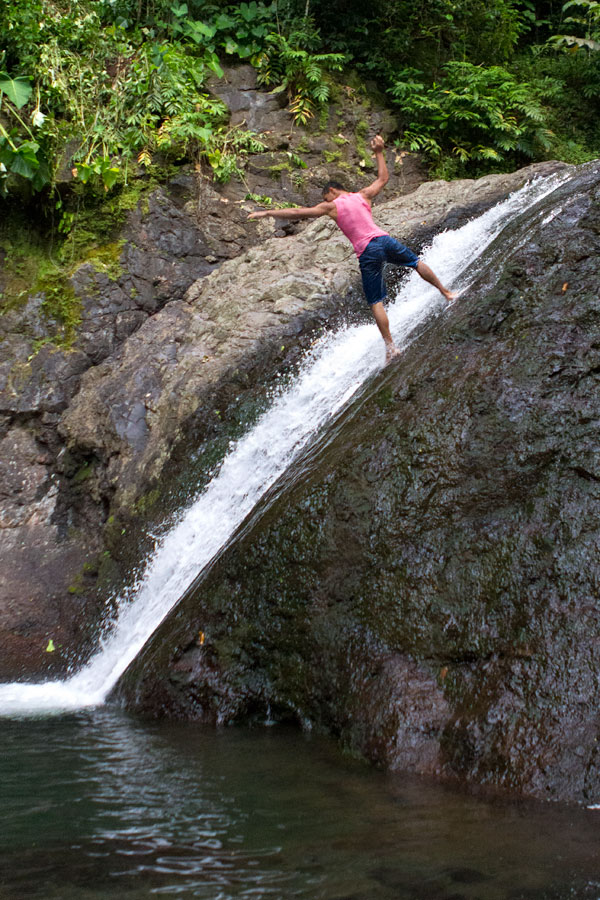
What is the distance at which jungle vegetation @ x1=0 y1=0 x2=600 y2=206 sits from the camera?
10.5 meters

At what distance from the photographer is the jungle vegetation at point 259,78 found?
34.3ft

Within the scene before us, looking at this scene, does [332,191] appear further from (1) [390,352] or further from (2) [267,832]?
(2) [267,832]

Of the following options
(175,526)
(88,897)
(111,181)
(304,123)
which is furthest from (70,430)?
(88,897)

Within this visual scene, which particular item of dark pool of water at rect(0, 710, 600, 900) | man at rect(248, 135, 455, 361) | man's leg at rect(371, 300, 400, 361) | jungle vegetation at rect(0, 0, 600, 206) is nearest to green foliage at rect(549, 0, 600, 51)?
jungle vegetation at rect(0, 0, 600, 206)

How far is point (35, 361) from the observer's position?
9.46 m

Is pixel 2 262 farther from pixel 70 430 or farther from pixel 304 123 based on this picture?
pixel 304 123

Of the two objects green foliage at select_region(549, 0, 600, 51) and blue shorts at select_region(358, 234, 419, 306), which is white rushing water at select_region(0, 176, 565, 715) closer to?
blue shorts at select_region(358, 234, 419, 306)

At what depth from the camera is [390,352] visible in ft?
21.7

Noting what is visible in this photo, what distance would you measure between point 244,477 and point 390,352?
172 cm

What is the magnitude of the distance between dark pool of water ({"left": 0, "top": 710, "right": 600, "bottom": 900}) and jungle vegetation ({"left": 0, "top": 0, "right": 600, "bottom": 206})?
8457 millimetres

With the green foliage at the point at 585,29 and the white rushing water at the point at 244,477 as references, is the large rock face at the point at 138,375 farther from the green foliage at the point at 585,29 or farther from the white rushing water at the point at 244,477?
the green foliage at the point at 585,29

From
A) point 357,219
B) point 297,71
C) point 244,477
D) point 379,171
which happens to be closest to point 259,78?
point 297,71

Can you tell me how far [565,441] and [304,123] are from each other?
903cm

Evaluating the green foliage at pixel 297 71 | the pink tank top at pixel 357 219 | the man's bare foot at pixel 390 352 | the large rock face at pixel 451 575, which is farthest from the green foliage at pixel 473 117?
the large rock face at pixel 451 575
